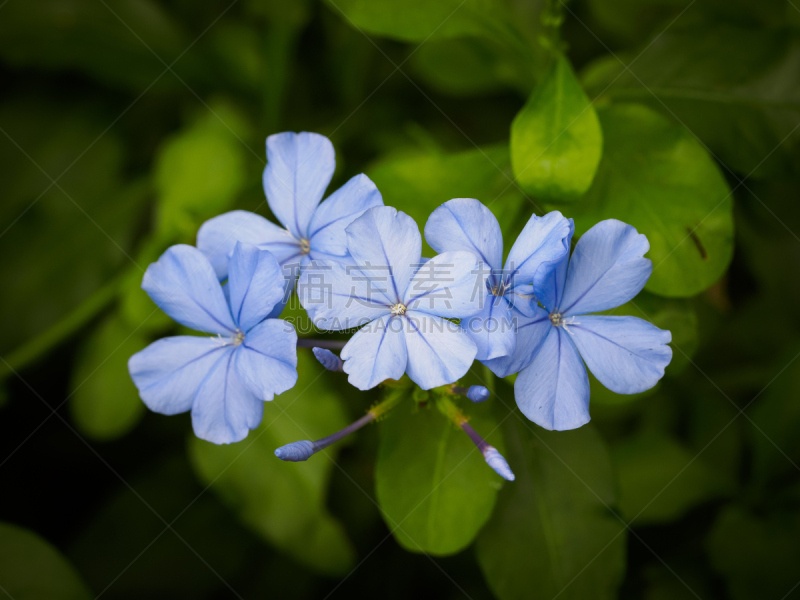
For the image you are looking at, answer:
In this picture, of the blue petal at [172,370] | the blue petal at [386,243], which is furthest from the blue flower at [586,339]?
the blue petal at [172,370]

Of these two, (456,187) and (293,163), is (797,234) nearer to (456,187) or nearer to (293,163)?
(456,187)

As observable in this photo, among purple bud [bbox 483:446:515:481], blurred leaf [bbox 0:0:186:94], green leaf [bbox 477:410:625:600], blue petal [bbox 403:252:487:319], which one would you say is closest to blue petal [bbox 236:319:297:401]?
blue petal [bbox 403:252:487:319]

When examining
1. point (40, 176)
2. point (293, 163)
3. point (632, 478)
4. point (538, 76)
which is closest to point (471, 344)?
point (293, 163)

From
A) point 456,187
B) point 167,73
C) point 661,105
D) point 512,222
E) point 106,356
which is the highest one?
point 167,73

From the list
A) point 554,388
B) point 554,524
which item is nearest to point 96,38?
point 554,388

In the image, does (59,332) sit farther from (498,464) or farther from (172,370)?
(498,464)
